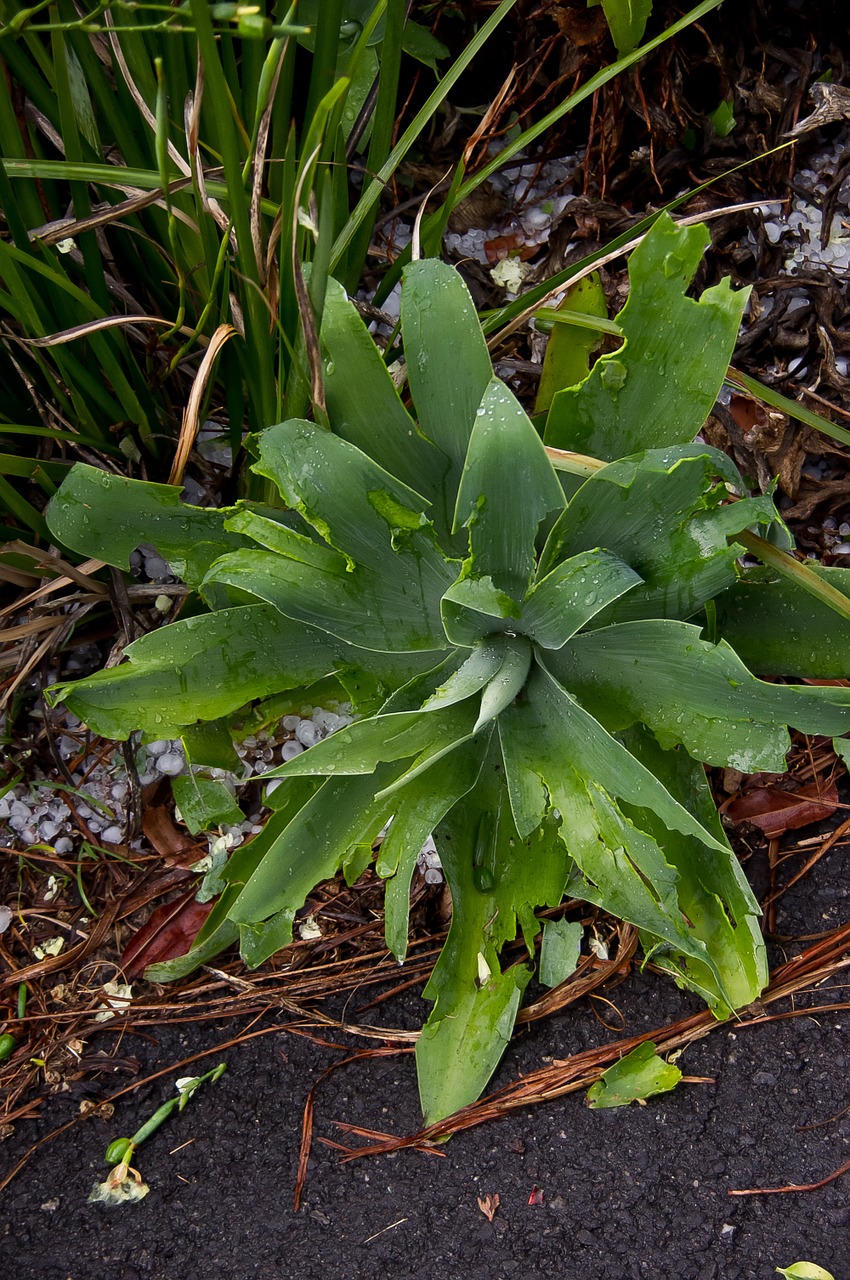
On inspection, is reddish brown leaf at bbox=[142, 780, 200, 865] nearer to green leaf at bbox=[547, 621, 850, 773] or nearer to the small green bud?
the small green bud

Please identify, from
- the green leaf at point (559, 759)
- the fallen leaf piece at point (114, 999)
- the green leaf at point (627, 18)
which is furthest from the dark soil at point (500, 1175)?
the green leaf at point (627, 18)

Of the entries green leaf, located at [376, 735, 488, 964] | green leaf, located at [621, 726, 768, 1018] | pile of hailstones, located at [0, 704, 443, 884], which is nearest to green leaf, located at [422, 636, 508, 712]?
green leaf, located at [376, 735, 488, 964]

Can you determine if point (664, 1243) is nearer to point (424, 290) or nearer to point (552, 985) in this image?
point (552, 985)

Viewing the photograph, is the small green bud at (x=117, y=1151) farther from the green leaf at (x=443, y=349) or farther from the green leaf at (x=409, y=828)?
the green leaf at (x=443, y=349)

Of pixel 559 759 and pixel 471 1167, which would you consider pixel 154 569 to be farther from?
pixel 471 1167

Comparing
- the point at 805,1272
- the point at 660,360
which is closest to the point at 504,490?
the point at 660,360

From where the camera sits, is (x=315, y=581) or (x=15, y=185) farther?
(x=15, y=185)

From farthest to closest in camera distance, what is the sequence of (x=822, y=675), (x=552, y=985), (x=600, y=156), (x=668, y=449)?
(x=600, y=156) → (x=552, y=985) → (x=822, y=675) → (x=668, y=449)

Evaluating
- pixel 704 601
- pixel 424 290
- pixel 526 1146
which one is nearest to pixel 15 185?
pixel 424 290
